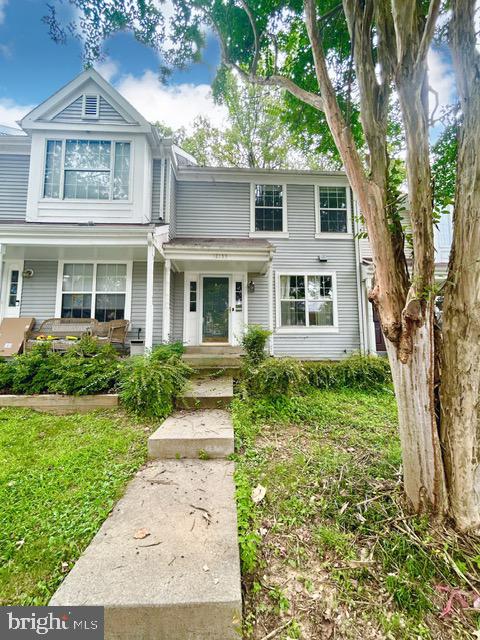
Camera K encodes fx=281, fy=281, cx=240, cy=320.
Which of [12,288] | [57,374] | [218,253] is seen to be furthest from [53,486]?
[12,288]

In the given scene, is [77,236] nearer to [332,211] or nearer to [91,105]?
[91,105]

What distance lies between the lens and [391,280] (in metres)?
2.06

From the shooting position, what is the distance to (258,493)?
2.36m

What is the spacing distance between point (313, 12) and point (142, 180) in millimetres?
5613

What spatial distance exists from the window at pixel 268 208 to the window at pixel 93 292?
14.5 ft

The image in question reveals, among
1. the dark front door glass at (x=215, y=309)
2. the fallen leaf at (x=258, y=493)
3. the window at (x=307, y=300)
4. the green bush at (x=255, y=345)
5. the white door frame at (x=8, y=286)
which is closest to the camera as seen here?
the fallen leaf at (x=258, y=493)

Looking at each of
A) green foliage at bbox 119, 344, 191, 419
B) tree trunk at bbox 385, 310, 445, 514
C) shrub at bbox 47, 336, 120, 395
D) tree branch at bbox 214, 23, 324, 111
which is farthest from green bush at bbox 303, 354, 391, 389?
tree branch at bbox 214, 23, 324, 111

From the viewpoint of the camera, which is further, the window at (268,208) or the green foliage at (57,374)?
the window at (268,208)

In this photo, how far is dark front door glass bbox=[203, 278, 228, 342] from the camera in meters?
7.95

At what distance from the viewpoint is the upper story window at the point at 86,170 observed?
7.28 meters

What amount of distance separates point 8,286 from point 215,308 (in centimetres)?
553

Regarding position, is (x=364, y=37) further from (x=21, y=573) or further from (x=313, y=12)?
(x=21, y=573)

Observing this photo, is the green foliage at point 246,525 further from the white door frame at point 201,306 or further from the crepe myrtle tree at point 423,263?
the white door frame at point 201,306

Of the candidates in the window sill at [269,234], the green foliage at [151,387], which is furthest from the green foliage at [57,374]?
the window sill at [269,234]
